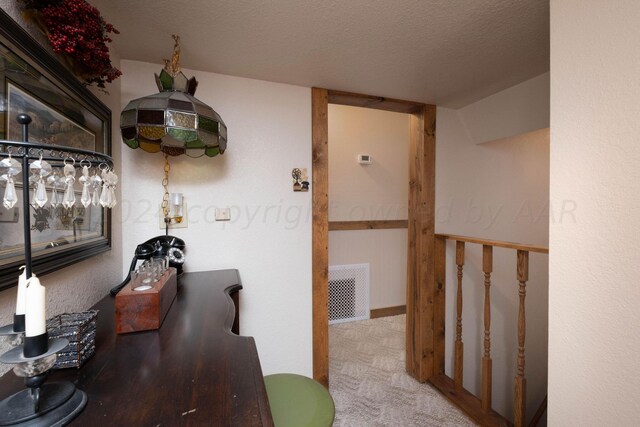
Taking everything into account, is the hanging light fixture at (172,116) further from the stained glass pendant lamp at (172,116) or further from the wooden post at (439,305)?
the wooden post at (439,305)

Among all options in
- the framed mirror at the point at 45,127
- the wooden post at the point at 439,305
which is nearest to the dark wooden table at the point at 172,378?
the framed mirror at the point at 45,127

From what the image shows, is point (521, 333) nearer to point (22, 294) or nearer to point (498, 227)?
point (498, 227)

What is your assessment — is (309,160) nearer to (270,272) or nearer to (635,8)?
(270,272)

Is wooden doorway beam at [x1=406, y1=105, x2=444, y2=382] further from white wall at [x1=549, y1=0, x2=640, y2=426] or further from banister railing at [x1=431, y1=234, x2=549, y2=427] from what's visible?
white wall at [x1=549, y1=0, x2=640, y2=426]

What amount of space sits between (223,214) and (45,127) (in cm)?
98

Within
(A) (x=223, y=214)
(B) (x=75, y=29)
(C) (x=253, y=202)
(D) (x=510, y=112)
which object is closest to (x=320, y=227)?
(C) (x=253, y=202)

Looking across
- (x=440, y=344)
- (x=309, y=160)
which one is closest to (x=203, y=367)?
(x=309, y=160)

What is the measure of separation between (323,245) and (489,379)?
1.39 metres

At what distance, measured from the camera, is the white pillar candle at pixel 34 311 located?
1.57ft

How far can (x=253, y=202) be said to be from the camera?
183 cm

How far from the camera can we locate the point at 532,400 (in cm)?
256

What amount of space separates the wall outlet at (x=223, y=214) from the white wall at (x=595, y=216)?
5.56 ft

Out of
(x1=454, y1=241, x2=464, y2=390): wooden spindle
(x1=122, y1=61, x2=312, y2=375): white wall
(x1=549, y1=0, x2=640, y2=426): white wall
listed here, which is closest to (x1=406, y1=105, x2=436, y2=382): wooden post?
(x1=454, y1=241, x2=464, y2=390): wooden spindle

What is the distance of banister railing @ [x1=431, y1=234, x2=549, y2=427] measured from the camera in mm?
1506
